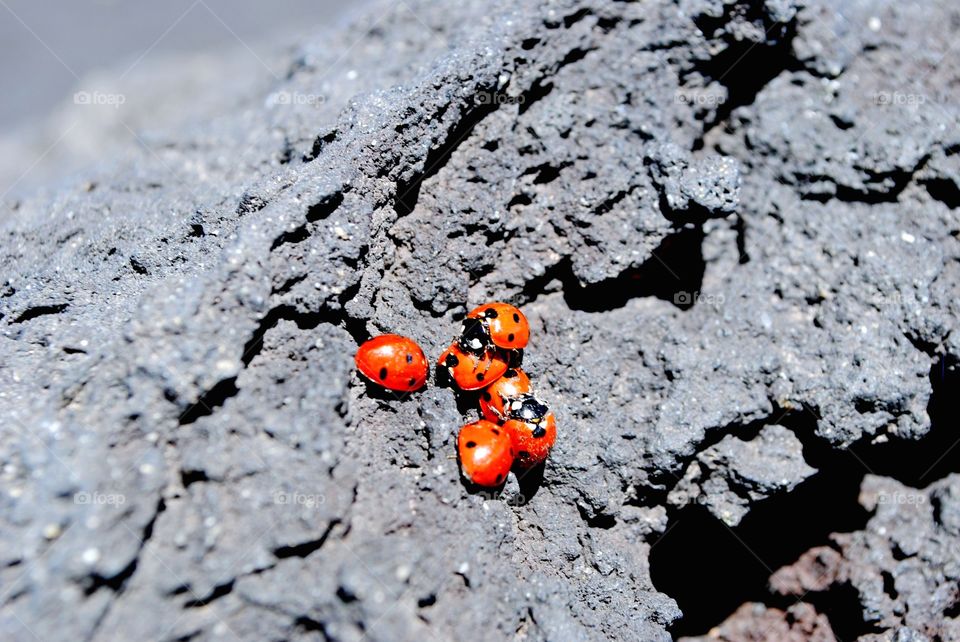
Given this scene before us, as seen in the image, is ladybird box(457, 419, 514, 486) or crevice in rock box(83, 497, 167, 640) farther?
ladybird box(457, 419, 514, 486)

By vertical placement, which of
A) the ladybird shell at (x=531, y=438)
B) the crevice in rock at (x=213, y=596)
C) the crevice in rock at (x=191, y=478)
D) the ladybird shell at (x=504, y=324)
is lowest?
the ladybird shell at (x=531, y=438)

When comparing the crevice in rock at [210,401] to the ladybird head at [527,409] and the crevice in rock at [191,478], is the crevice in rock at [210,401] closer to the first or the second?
the crevice in rock at [191,478]

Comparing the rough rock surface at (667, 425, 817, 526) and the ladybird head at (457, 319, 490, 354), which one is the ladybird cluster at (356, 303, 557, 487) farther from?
the rough rock surface at (667, 425, 817, 526)

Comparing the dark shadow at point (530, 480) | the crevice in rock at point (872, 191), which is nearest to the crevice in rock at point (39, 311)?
the dark shadow at point (530, 480)

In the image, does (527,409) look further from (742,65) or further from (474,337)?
(742,65)

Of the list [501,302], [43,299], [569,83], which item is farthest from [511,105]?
[43,299]

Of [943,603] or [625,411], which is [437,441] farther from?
[943,603]

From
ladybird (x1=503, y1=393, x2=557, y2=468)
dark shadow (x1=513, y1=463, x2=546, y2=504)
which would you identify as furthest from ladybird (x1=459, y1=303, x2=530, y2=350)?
dark shadow (x1=513, y1=463, x2=546, y2=504)
